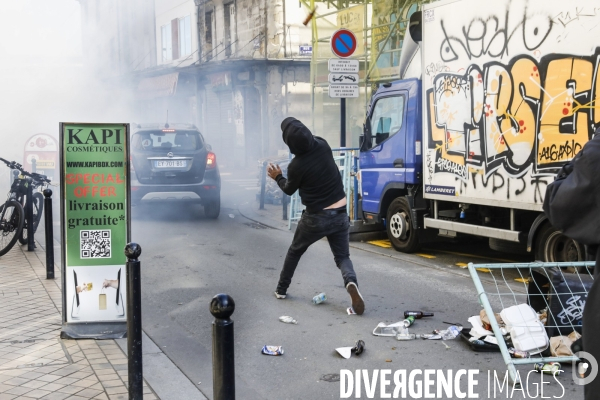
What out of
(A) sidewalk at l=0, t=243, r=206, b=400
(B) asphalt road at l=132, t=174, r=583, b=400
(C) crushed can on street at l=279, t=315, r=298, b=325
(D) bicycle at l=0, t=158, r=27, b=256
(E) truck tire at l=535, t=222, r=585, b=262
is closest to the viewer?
(A) sidewalk at l=0, t=243, r=206, b=400

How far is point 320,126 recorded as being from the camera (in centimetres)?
2602

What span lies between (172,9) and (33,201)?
82.8ft

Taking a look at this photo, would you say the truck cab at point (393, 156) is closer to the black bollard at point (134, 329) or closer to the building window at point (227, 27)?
the black bollard at point (134, 329)

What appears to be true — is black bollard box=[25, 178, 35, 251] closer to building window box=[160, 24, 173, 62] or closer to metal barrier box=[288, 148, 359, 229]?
metal barrier box=[288, 148, 359, 229]

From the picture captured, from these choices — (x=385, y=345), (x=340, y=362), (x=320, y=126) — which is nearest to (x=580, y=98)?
(x=385, y=345)

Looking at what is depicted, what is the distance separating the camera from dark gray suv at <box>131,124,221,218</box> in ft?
42.6

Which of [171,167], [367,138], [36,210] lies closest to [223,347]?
[367,138]

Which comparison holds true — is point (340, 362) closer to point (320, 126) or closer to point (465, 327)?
point (465, 327)

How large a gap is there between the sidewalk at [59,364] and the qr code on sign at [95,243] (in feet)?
2.18

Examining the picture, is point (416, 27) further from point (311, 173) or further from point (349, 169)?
point (311, 173)

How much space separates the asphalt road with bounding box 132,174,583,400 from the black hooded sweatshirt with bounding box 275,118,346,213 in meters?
1.03

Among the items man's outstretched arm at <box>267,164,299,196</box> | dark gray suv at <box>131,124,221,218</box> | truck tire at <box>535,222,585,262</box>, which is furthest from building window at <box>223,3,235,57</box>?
man's outstretched arm at <box>267,164,299,196</box>

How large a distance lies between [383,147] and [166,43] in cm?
2803

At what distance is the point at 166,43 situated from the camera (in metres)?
36.0
